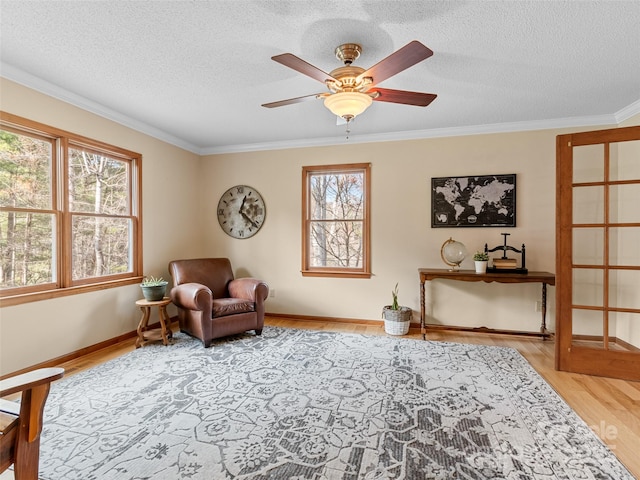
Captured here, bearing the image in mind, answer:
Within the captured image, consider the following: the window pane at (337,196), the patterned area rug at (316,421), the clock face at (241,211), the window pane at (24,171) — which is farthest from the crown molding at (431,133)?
the patterned area rug at (316,421)

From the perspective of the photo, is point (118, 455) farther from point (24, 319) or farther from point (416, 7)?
point (416, 7)

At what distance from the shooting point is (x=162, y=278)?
4.19 meters

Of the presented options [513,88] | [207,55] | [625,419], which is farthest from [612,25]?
[207,55]

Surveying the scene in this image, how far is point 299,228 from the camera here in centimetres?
452

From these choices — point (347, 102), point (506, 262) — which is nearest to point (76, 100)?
point (347, 102)

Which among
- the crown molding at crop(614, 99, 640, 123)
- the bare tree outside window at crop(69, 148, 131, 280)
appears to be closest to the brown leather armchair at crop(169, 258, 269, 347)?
the bare tree outside window at crop(69, 148, 131, 280)

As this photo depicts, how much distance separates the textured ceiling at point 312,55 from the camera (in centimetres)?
186

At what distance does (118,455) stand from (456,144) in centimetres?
433

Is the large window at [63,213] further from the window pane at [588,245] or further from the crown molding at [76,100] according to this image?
the window pane at [588,245]

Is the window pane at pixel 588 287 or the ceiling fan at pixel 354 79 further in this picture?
the window pane at pixel 588 287

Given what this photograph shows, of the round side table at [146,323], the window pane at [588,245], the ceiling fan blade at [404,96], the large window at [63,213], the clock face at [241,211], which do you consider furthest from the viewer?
the clock face at [241,211]

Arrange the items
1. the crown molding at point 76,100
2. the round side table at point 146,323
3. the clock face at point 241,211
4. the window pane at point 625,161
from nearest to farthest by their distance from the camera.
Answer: the crown molding at point 76,100 < the window pane at point 625,161 < the round side table at point 146,323 < the clock face at point 241,211

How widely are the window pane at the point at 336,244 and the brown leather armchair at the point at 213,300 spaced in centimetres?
105

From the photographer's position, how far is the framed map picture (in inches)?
149
